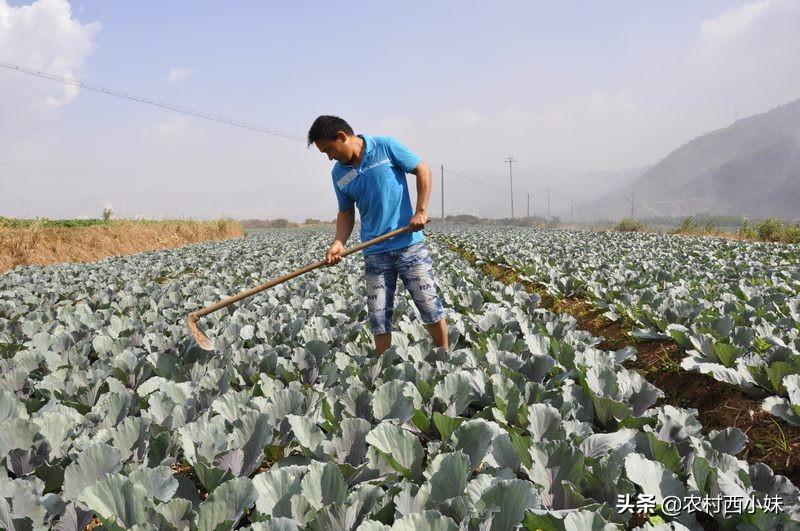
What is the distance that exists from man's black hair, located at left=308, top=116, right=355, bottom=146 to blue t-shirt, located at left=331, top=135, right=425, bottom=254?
0.29 m

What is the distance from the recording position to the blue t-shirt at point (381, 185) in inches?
156

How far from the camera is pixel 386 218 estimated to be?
4.03m

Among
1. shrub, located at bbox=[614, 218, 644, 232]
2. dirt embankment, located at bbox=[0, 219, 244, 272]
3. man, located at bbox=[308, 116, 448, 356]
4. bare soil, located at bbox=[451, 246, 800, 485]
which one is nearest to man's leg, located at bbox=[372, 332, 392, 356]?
man, located at bbox=[308, 116, 448, 356]

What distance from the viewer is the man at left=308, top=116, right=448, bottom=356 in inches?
156

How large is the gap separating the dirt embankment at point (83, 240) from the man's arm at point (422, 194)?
1535 centimetres

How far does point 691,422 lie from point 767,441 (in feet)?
3.79

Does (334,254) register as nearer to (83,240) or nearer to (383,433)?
(383,433)

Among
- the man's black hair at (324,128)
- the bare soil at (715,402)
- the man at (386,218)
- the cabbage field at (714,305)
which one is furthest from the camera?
the man at (386,218)

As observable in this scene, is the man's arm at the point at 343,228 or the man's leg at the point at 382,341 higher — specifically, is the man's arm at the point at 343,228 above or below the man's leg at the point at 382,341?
above

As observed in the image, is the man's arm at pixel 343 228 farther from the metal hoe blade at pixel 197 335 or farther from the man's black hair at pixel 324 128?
the metal hoe blade at pixel 197 335

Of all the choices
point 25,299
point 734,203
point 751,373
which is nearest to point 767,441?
point 751,373

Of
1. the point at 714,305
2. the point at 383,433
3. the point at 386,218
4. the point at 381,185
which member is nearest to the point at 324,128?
the point at 381,185

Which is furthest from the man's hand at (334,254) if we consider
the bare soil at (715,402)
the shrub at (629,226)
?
the shrub at (629,226)

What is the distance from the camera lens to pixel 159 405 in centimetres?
269
